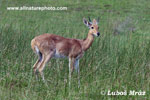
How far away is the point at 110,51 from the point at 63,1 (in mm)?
13051

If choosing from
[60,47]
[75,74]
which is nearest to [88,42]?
[60,47]

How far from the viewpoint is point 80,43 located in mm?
6559

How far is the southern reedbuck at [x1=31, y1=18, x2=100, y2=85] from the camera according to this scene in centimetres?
611

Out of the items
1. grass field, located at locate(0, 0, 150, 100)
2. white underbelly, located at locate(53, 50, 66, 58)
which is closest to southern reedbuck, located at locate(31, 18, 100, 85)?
white underbelly, located at locate(53, 50, 66, 58)

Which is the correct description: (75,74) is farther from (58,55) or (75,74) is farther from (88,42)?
(88,42)

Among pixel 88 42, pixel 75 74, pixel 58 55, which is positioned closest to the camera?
pixel 75 74

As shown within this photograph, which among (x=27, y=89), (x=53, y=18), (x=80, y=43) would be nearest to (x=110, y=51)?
(x=80, y=43)

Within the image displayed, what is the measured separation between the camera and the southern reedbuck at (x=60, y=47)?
6.11 meters

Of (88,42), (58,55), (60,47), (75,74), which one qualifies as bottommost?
(75,74)

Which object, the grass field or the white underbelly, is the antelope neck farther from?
the white underbelly

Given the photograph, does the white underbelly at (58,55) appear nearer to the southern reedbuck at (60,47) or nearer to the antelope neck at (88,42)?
the southern reedbuck at (60,47)

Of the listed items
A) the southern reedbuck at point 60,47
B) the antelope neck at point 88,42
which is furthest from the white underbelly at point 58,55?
the antelope neck at point 88,42

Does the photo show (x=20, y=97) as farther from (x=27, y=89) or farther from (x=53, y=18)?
(x=53, y=18)

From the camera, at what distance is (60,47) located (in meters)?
6.32
